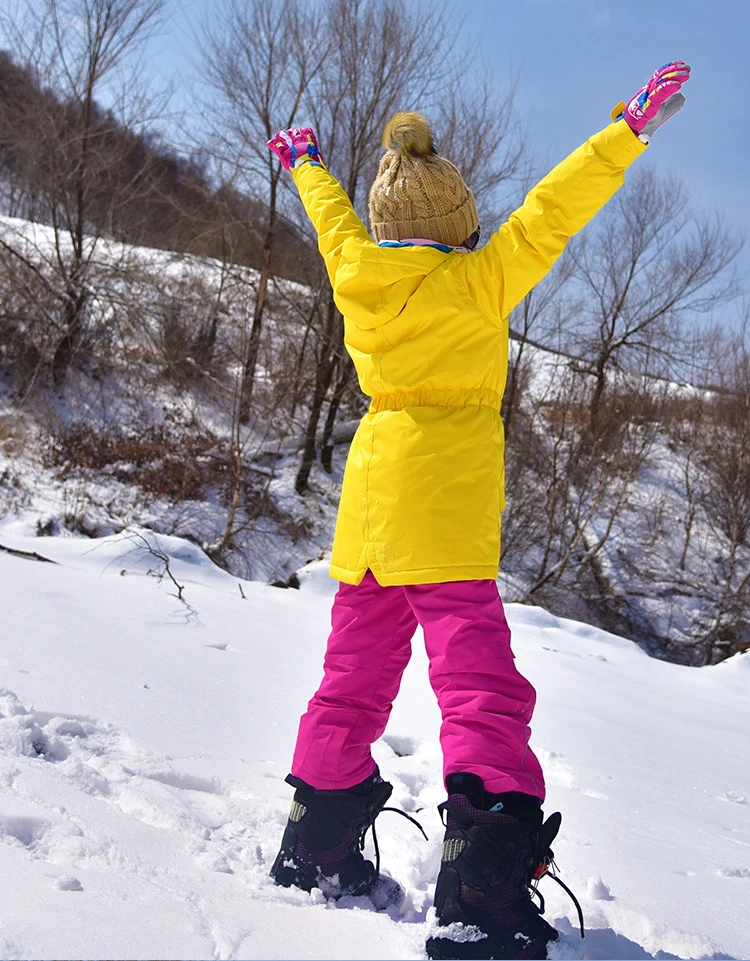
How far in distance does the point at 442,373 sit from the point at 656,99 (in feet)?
1.93

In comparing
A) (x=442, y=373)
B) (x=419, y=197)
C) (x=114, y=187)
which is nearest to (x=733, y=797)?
(x=442, y=373)

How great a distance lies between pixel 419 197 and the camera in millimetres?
1443

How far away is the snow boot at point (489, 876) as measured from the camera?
1.00 m

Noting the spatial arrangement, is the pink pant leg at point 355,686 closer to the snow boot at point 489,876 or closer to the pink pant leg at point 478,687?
the pink pant leg at point 478,687

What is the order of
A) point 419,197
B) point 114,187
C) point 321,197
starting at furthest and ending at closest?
1. point 114,187
2. point 321,197
3. point 419,197

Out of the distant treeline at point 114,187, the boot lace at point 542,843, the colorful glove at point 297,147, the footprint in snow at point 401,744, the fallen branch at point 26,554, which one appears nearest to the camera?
the boot lace at point 542,843

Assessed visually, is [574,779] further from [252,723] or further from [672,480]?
[672,480]

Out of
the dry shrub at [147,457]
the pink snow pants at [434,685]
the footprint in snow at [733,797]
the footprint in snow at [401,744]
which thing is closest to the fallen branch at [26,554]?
the footprint in snow at [401,744]

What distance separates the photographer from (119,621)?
2.39 m

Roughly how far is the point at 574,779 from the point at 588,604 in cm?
981

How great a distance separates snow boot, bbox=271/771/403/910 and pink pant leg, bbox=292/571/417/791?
28mm

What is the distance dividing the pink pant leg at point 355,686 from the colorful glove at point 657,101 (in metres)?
0.93

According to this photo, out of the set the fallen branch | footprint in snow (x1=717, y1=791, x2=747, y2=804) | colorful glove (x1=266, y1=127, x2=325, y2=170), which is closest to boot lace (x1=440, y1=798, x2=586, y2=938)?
footprint in snow (x1=717, y1=791, x2=747, y2=804)

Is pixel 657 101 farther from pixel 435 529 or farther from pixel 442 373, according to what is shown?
pixel 435 529
